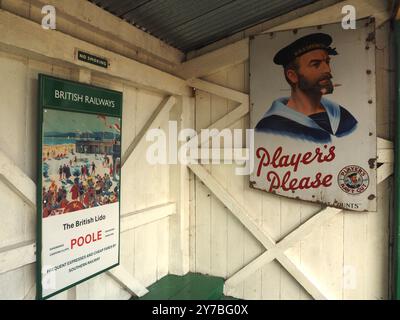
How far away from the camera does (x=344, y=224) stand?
3100 millimetres

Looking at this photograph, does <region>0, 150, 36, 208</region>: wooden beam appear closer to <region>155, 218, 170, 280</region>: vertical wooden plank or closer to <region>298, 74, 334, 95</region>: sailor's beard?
<region>155, 218, 170, 280</region>: vertical wooden plank

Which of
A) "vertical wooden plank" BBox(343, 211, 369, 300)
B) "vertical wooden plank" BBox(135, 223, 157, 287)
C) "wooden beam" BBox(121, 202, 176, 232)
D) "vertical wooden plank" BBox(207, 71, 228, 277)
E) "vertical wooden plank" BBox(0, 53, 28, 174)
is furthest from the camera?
"vertical wooden plank" BBox(207, 71, 228, 277)

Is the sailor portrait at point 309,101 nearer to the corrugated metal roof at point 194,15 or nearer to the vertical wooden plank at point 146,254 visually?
the corrugated metal roof at point 194,15

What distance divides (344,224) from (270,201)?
71 cm

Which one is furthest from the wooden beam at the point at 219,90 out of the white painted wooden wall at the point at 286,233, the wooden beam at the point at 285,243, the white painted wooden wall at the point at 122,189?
the wooden beam at the point at 285,243

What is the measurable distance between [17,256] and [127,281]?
116 centimetres

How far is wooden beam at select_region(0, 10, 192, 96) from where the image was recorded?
1.80m

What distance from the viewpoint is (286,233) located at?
331cm

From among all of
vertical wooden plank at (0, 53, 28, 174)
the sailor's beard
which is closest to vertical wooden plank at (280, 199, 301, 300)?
the sailor's beard

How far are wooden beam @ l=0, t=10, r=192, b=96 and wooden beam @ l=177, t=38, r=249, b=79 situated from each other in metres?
0.71

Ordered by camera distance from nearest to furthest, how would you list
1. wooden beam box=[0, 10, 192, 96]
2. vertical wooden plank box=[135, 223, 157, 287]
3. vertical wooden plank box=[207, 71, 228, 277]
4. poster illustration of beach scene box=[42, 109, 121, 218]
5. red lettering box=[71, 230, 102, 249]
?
wooden beam box=[0, 10, 192, 96] → poster illustration of beach scene box=[42, 109, 121, 218] → red lettering box=[71, 230, 102, 249] → vertical wooden plank box=[135, 223, 157, 287] → vertical wooden plank box=[207, 71, 228, 277]

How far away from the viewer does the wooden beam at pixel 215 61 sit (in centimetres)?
343

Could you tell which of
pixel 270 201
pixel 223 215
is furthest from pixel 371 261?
pixel 223 215

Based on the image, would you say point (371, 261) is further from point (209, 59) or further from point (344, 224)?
point (209, 59)
